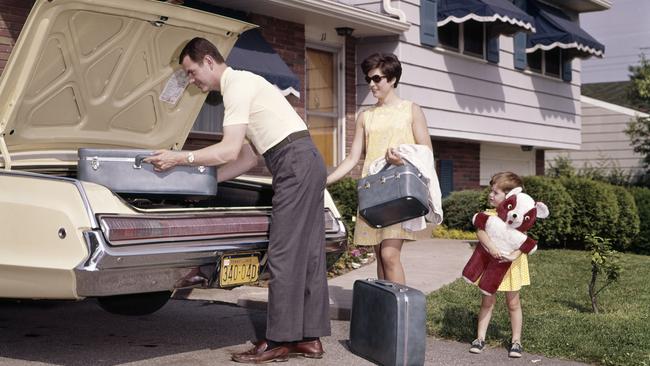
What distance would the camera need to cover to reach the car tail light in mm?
4555

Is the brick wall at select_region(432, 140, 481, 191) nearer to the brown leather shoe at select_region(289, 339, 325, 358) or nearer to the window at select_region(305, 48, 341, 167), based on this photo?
the window at select_region(305, 48, 341, 167)

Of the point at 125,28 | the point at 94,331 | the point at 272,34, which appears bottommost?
the point at 94,331

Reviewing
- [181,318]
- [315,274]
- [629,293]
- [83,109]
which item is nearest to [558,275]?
[629,293]

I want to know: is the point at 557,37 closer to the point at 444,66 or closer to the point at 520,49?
the point at 520,49

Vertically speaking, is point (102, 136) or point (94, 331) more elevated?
point (102, 136)

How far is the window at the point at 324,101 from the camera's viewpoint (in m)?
13.7

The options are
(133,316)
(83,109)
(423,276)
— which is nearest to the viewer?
(83,109)

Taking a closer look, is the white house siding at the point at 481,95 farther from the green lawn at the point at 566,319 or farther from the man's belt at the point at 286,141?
the man's belt at the point at 286,141

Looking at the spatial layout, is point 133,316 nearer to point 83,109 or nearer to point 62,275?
point 83,109

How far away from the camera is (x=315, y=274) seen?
546 centimetres

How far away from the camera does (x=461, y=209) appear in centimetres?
1536

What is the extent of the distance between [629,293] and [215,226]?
5072 millimetres

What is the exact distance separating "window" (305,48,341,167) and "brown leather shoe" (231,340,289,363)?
8.39 m

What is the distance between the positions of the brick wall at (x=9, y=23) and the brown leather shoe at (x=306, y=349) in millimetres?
5489
